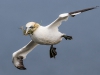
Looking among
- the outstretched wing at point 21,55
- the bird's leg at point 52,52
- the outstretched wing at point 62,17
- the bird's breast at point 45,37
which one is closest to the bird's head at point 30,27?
the bird's breast at point 45,37

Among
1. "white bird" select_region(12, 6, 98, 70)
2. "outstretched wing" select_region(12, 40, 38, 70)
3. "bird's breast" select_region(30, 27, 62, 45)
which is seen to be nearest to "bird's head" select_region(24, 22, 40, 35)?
"white bird" select_region(12, 6, 98, 70)

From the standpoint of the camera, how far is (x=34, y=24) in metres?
26.9

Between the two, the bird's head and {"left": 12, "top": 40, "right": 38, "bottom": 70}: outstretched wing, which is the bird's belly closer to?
the bird's head

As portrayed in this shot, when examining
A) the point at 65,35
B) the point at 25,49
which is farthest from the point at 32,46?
the point at 65,35

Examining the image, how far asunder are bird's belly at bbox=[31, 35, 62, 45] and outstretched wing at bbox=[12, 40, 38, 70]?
2941 mm

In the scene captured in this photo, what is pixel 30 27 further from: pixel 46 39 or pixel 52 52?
pixel 52 52

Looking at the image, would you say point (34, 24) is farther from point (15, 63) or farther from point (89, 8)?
point (15, 63)

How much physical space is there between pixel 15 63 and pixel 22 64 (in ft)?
1.16

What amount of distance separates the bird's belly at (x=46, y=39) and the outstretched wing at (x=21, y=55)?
9.65ft

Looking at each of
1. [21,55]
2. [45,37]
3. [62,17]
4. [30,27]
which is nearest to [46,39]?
[45,37]

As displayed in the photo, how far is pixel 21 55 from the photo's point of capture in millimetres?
30578

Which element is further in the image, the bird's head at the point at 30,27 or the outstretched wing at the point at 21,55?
the outstretched wing at the point at 21,55

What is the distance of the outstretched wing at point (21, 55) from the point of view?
3019cm

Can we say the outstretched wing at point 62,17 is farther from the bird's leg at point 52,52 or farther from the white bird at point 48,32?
Result: the bird's leg at point 52,52
